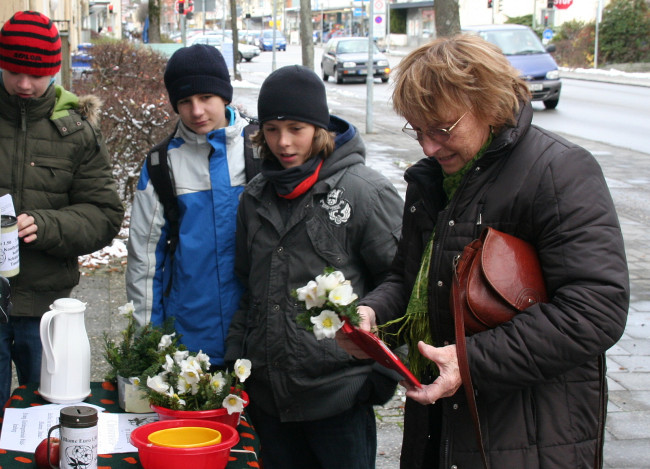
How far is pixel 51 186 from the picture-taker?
10.8ft

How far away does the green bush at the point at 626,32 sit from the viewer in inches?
1359

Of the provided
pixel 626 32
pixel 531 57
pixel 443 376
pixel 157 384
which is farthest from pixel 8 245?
pixel 626 32

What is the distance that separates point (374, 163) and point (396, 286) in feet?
33.5

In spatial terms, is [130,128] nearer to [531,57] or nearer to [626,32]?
[531,57]

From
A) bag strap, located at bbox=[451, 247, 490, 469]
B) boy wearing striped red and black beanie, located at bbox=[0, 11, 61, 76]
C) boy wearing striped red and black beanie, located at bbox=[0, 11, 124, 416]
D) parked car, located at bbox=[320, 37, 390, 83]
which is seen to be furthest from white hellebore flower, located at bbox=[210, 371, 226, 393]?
parked car, located at bbox=[320, 37, 390, 83]

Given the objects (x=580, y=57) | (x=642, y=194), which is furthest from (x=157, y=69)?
(x=580, y=57)

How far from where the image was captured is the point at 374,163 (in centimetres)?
1255

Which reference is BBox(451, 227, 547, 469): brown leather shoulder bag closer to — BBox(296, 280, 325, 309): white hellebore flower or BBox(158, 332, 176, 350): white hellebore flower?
BBox(296, 280, 325, 309): white hellebore flower

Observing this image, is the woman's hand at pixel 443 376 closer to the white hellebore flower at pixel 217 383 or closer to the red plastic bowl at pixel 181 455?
the red plastic bowl at pixel 181 455

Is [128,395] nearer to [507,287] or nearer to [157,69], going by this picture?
[507,287]

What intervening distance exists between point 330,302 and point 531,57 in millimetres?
18560

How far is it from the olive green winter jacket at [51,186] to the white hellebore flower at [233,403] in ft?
3.83

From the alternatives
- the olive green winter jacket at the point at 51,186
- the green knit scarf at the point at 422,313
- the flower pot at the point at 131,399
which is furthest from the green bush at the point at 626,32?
the flower pot at the point at 131,399

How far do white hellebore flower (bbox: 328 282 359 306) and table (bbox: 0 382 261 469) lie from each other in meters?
0.59
